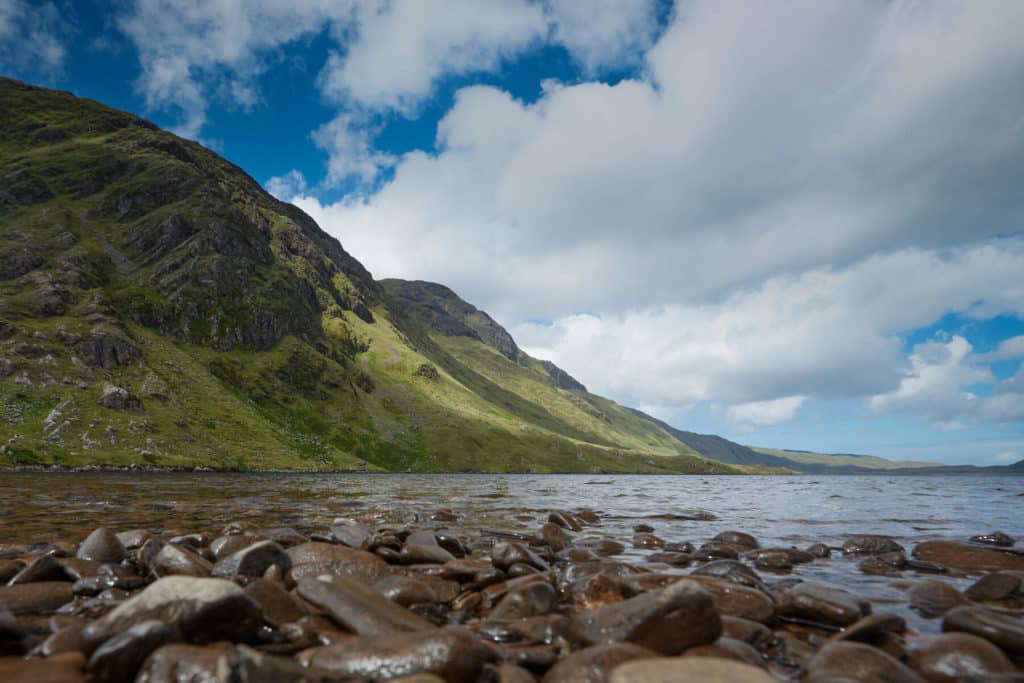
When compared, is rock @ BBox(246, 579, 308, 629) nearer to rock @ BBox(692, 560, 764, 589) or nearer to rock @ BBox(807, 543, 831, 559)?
rock @ BBox(692, 560, 764, 589)


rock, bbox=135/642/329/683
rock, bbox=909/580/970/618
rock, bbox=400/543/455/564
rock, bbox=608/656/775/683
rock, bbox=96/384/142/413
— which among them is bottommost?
rock, bbox=400/543/455/564

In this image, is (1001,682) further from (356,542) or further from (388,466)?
(388,466)

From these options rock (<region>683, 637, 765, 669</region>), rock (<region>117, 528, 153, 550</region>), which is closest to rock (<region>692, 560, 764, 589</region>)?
rock (<region>683, 637, 765, 669</region>)

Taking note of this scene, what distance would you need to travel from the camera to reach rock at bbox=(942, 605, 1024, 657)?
6.89 m

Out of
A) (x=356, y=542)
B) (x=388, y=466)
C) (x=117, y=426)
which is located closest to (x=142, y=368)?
(x=117, y=426)

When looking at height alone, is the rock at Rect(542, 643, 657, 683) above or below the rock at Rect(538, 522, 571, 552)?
above

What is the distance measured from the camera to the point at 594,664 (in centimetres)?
580

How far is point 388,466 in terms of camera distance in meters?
195

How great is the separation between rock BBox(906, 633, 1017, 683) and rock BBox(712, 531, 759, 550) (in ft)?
33.6

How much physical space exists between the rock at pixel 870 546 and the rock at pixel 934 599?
5.77 metres

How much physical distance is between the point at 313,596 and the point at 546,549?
8.55 metres

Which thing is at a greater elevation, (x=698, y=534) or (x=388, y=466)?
(x=698, y=534)

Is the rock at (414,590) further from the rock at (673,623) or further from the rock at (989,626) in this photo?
the rock at (989,626)

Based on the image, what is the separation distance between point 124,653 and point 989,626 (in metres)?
11.6
